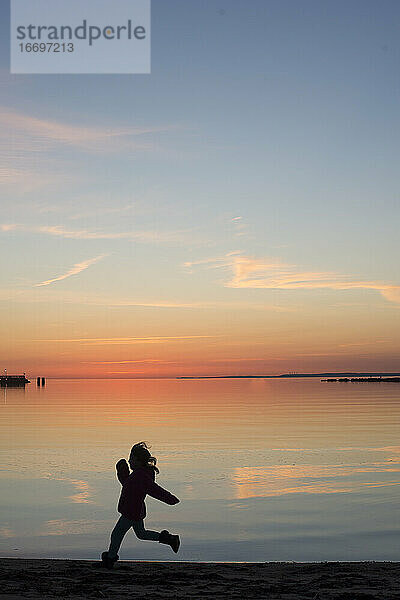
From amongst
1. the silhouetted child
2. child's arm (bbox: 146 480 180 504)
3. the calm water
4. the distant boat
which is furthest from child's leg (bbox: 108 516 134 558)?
the distant boat

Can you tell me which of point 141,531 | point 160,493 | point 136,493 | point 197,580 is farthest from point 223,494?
point 160,493

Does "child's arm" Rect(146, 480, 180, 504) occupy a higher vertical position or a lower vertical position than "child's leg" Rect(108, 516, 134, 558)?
higher

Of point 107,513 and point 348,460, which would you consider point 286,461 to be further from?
point 107,513

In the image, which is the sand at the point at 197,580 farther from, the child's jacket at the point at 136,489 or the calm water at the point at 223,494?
the calm water at the point at 223,494

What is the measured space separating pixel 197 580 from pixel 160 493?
4.57ft

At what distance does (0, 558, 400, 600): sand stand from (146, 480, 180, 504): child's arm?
3.79ft

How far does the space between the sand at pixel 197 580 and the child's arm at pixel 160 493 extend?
1156mm

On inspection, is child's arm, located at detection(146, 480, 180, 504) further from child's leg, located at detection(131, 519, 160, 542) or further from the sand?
the sand

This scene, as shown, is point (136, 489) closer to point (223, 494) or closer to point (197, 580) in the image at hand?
point (197, 580)

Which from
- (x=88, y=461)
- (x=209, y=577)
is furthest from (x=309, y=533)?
(x=88, y=461)

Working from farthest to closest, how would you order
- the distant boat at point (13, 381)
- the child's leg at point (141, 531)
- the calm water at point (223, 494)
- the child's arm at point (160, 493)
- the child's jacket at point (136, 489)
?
the distant boat at point (13, 381) < the calm water at point (223, 494) < the child's leg at point (141, 531) < the child's jacket at point (136, 489) < the child's arm at point (160, 493)

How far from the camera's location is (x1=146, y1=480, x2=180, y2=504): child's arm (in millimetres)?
Answer: 10647

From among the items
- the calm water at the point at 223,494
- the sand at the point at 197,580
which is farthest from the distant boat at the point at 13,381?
the sand at the point at 197,580

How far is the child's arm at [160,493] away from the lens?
34.9 feet
